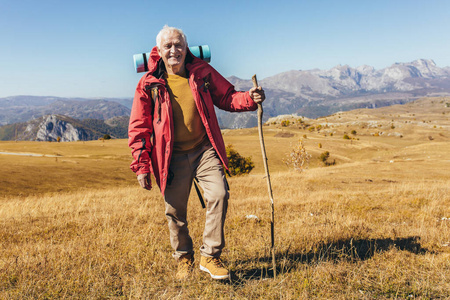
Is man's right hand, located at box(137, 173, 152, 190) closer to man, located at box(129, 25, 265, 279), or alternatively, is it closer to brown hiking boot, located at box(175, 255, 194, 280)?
man, located at box(129, 25, 265, 279)

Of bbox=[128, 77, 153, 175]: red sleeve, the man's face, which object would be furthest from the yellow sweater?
bbox=[128, 77, 153, 175]: red sleeve

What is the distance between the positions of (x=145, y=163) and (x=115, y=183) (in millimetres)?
31368

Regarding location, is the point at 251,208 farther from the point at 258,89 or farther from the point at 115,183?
the point at 115,183

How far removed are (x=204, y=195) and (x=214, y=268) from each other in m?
0.97

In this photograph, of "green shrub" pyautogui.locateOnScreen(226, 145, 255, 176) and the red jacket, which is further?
"green shrub" pyautogui.locateOnScreen(226, 145, 255, 176)

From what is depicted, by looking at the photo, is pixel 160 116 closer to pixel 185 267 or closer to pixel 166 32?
pixel 166 32

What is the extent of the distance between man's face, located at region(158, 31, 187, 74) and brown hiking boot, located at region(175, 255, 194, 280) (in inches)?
106

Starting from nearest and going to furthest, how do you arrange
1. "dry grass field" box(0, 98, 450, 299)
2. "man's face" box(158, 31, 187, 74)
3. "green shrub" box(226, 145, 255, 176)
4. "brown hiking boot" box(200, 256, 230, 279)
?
"dry grass field" box(0, 98, 450, 299) < "brown hiking boot" box(200, 256, 230, 279) < "man's face" box(158, 31, 187, 74) < "green shrub" box(226, 145, 255, 176)

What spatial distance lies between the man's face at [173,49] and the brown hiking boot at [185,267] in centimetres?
269

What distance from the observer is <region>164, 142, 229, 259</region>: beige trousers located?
4238 millimetres

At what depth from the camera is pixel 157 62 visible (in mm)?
4410

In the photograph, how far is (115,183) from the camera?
111ft

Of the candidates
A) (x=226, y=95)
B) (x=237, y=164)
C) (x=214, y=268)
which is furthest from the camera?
(x=237, y=164)

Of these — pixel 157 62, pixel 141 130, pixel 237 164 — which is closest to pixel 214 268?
pixel 141 130
